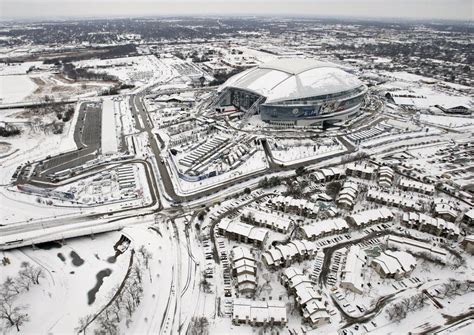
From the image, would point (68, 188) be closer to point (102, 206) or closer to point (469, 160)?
point (102, 206)

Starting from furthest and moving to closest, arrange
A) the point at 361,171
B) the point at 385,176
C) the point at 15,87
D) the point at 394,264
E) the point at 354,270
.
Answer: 1. the point at 15,87
2. the point at 361,171
3. the point at 385,176
4. the point at 394,264
5. the point at 354,270

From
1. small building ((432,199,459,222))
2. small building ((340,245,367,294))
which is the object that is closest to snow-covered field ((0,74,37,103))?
small building ((340,245,367,294))

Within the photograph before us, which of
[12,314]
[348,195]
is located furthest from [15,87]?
[348,195]

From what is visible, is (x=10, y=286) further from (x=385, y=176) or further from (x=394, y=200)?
(x=385, y=176)

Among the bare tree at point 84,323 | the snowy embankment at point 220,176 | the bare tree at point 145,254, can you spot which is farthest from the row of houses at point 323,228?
the bare tree at point 84,323

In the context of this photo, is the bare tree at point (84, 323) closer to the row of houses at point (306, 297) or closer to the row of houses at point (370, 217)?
the row of houses at point (306, 297)
